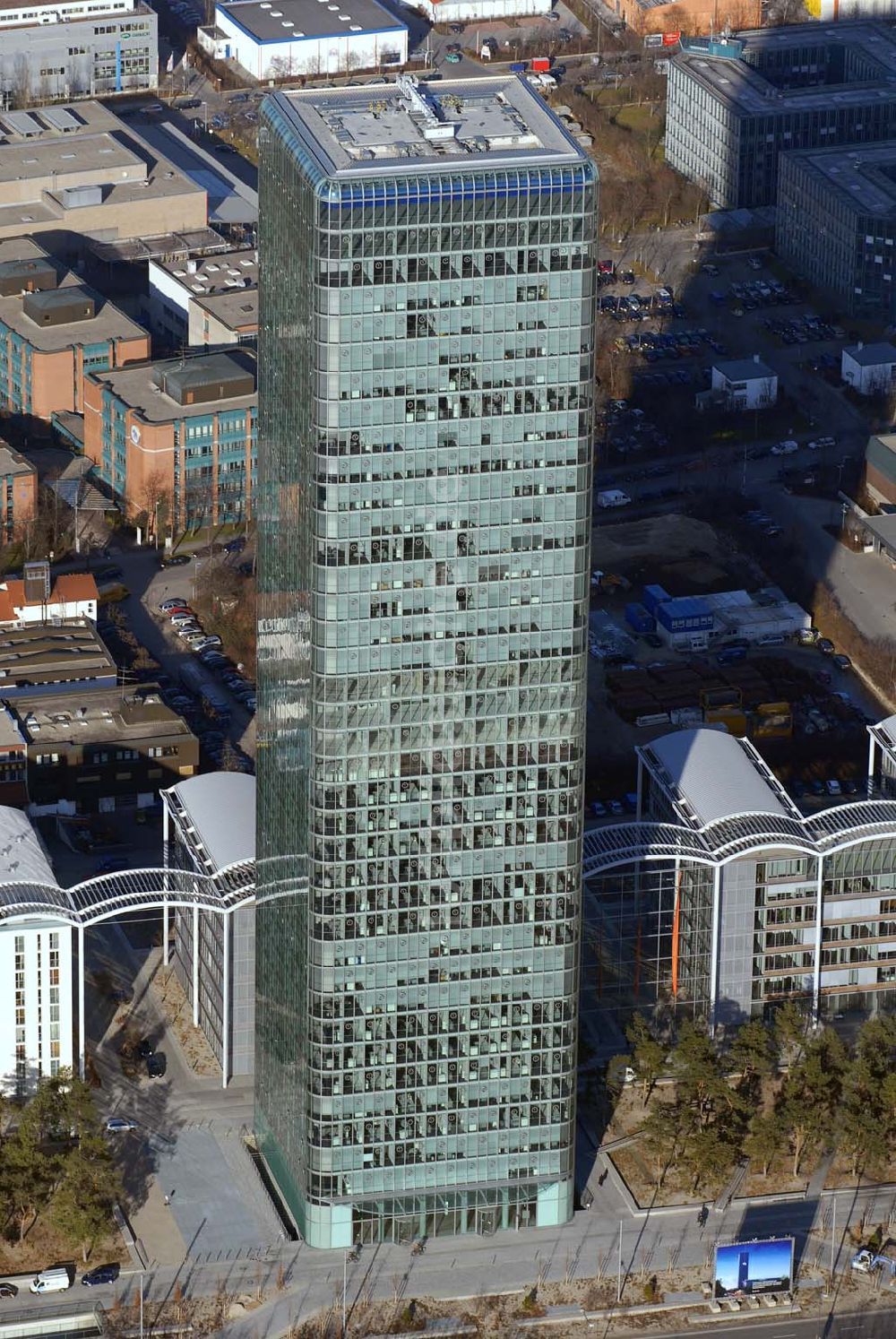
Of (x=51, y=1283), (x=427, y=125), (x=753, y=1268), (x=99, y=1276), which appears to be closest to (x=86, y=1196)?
(x=99, y=1276)

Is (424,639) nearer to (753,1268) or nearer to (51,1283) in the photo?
(753,1268)

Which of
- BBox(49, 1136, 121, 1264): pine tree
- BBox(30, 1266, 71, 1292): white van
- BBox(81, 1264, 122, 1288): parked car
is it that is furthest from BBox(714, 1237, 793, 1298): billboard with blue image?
BBox(30, 1266, 71, 1292): white van

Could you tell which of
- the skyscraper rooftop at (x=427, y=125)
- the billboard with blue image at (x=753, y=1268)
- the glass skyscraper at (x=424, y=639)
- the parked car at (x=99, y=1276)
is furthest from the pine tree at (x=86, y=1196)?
the skyscraper rooftop at (x=427, y=125)

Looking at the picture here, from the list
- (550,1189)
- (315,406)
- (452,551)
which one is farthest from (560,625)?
(550,1189)

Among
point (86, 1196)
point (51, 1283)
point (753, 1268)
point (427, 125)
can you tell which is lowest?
point (51, 1283)

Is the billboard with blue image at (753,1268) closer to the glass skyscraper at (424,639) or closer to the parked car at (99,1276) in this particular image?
the glass skyscraper at (424,639)

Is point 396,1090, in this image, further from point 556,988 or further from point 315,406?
point 315,406
